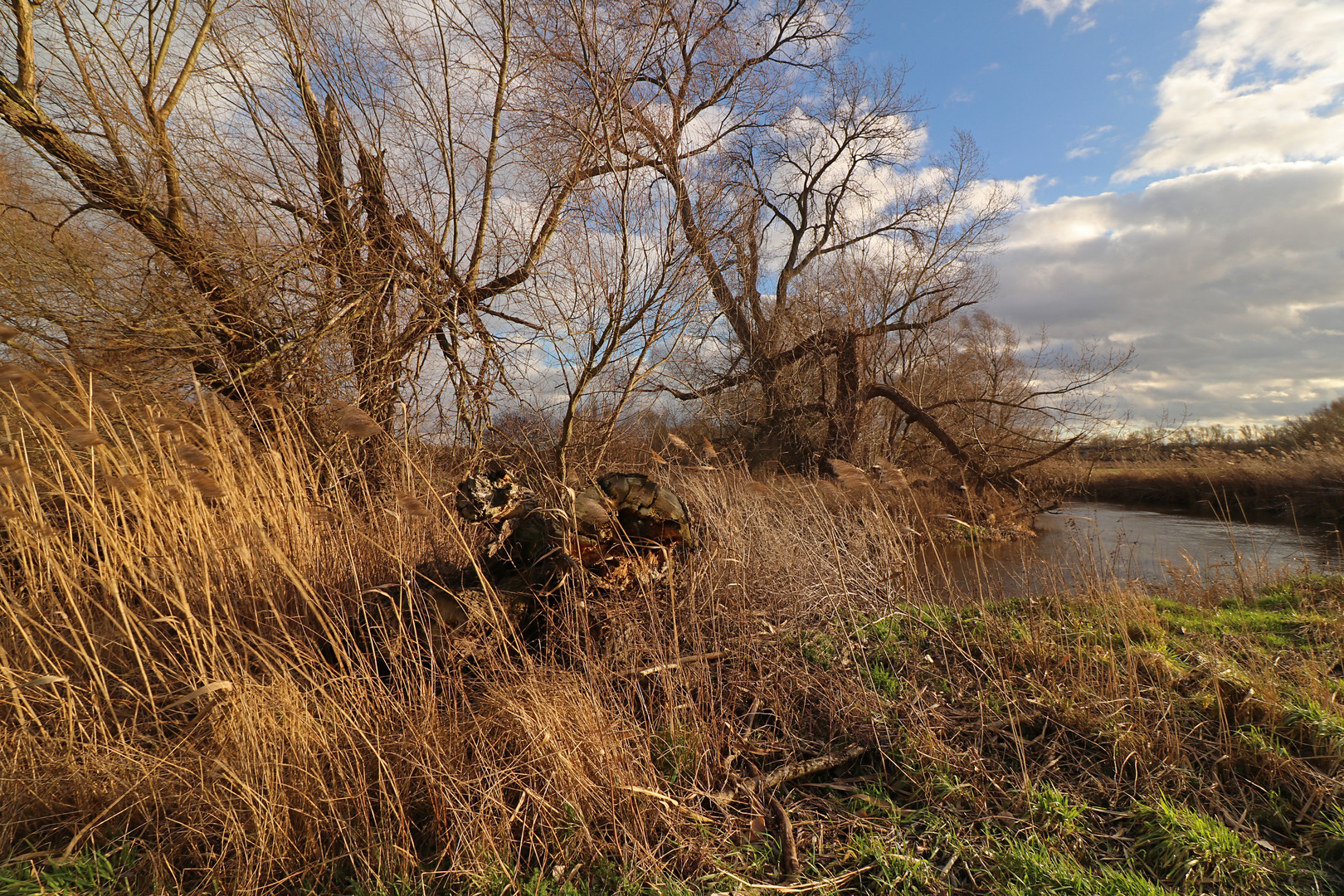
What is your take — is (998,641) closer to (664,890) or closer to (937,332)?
(664,890)

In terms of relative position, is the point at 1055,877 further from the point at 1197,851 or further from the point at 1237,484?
the point at 1237,484

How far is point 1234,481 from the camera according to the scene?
14.6 meters

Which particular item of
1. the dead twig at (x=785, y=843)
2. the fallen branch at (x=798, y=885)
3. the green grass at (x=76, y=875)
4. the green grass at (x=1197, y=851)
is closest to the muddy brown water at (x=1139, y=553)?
the green grass at (x=1197, y=851)

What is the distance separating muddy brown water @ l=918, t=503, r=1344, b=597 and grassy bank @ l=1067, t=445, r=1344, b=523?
59 cm

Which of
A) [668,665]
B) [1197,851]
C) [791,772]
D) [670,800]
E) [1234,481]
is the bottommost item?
[1197,851]

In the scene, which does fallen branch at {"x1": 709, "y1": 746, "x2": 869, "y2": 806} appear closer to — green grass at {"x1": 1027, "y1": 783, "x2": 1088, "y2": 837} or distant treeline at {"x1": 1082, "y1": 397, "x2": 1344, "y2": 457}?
green grass at {"x1": 1027, "y1": 783, "x2": 1088, "y2": 837}

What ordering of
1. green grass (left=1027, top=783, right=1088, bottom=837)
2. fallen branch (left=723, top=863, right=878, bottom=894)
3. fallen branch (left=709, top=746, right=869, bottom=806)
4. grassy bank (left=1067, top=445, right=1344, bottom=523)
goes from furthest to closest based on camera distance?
grassy bank (left=1067, top=445, right=1344, bottom=523) < fallen branch (left=709, top=746, right=869, bottom=806) < green grass (left=1027, top=783, right=1088, bottom=837) < fallen branch (left=723, top=863, right=878, bottom=894)

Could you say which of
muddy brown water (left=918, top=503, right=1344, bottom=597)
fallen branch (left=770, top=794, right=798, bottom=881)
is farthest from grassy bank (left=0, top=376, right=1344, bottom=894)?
muddy brown water (left=918, top=503, right=1344, bottom=597)

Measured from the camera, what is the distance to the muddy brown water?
457 centimetres

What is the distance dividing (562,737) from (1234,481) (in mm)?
18413

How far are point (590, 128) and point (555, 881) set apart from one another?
4.75 m

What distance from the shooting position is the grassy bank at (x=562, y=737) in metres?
2.05

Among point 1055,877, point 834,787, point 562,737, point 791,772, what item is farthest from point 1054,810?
point 562,737

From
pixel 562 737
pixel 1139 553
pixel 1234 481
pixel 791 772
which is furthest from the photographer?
pixel 1234 481
